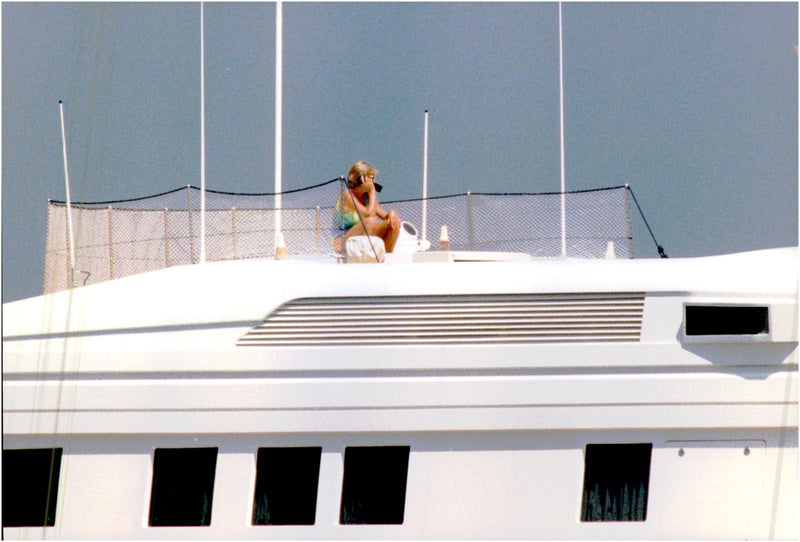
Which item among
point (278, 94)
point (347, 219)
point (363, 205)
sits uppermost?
point (278, 94)

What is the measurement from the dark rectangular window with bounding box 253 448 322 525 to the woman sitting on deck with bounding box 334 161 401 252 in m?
1.59

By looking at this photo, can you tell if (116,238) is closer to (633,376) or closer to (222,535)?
(222,535)

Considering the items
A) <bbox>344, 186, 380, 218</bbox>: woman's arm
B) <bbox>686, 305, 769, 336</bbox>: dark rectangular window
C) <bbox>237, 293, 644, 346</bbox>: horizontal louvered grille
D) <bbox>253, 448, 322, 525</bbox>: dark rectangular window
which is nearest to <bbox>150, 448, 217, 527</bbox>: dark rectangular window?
<bbox>253, 448, 322, 525</bbox>: dark rectangular window

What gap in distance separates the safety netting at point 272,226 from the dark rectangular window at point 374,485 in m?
2.84

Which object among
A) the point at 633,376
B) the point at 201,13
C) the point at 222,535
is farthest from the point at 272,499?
the point at 201,13

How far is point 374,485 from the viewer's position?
6.16 metres

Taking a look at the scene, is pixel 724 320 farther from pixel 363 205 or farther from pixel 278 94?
pixel 278 94

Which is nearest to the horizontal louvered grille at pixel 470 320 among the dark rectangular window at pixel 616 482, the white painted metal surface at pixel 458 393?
the white painted metal surface at pixel 458 393

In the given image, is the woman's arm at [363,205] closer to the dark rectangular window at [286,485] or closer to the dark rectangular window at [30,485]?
the dark rectangular window at [286,485]

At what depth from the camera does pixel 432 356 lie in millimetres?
6020

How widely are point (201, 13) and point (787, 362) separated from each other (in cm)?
551

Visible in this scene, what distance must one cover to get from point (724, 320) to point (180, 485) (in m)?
3.17

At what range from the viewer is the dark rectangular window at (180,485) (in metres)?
6.20

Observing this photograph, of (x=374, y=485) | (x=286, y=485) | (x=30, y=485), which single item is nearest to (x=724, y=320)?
(x=374, y=485)
